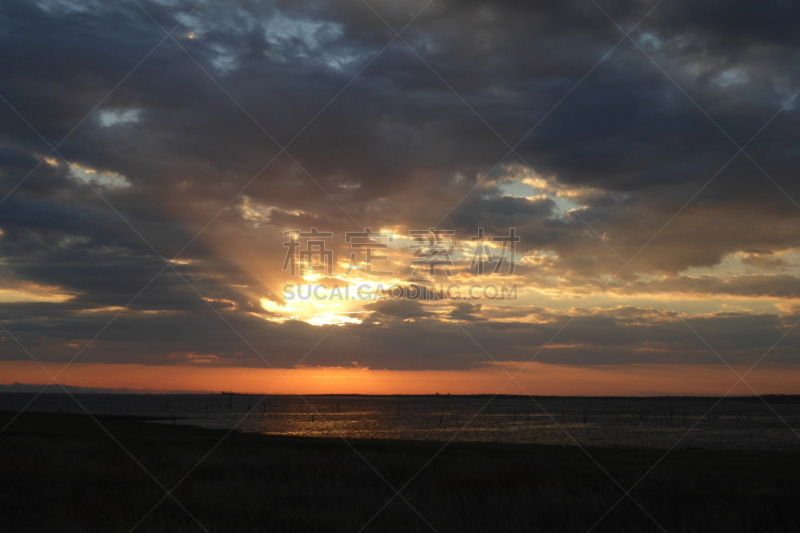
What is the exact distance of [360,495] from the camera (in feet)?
59.3

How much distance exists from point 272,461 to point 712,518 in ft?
59.3

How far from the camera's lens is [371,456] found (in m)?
28.5

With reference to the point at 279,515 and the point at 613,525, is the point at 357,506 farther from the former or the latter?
the point at 613,525

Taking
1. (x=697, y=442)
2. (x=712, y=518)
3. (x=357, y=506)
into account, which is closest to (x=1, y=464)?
(x=357, y=506)

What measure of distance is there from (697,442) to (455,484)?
143 feet

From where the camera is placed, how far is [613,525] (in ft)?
51.3

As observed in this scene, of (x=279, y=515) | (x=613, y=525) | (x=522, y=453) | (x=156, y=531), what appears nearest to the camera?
(x=156, y=531)

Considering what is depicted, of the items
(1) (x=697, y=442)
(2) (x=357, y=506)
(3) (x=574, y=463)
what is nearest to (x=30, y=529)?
(2) (x=357, y=506)

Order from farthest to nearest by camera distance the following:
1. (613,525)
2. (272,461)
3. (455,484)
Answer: (272,461) → (455,484) → (613,525)

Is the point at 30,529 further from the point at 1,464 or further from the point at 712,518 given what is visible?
the point at 712,518

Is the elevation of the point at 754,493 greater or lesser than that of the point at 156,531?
lesser

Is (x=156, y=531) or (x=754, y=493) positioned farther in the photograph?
(x=754, y=493)

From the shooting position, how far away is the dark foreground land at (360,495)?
14.1 meters

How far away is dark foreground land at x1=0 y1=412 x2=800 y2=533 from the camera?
1407 cm
